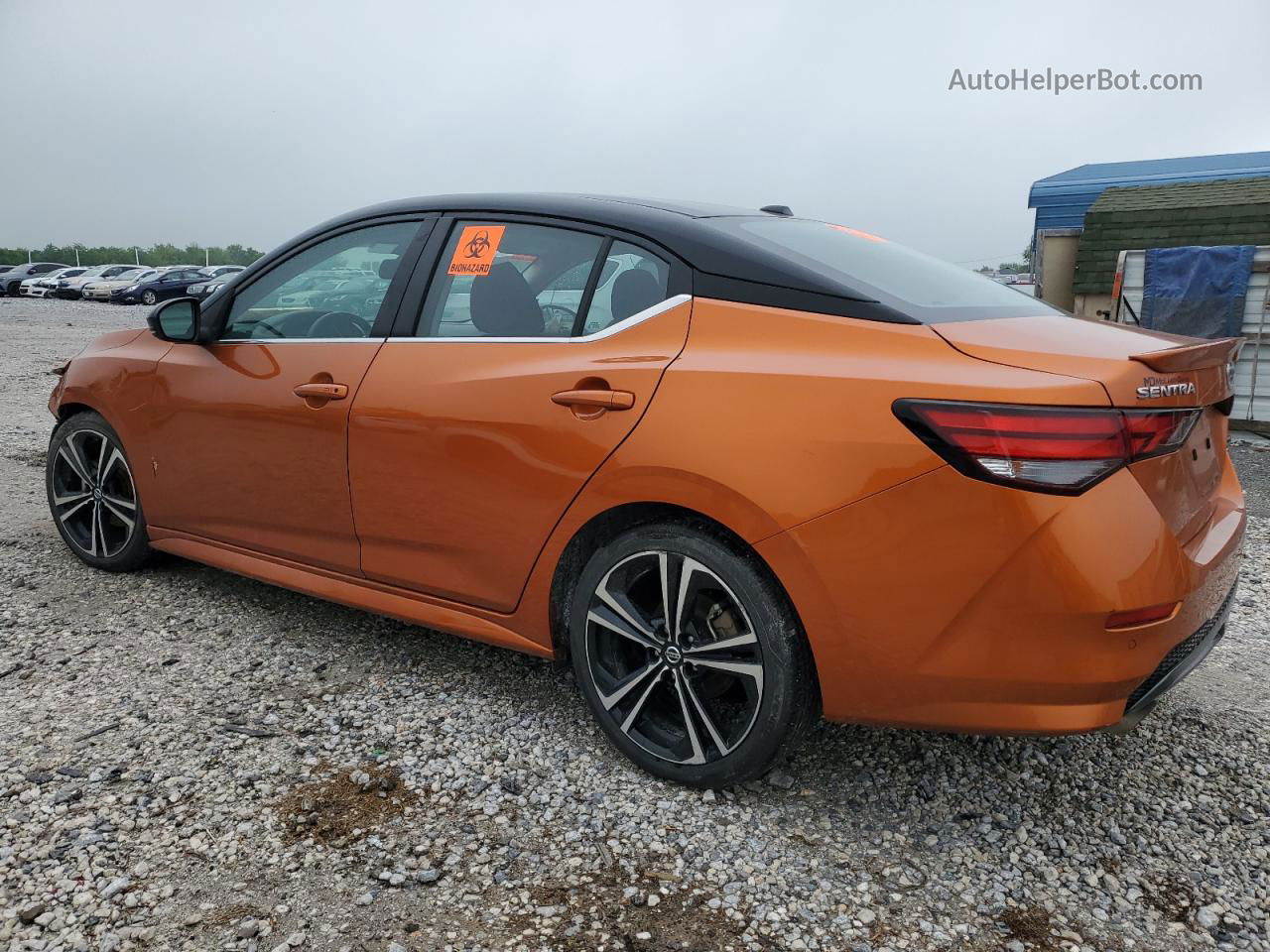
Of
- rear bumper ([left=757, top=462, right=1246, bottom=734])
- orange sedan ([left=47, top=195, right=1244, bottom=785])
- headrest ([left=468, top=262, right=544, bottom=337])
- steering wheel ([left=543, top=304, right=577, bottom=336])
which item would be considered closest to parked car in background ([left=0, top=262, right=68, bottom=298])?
orange sedan ([left=47, top=195, right=1244, bottom=785])

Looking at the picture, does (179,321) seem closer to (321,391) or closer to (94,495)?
(321,391)

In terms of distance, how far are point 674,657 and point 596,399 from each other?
70 centimetres

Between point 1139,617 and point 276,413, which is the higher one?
point 276,413

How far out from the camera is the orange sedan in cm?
207

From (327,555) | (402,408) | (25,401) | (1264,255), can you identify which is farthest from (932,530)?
(25,401)

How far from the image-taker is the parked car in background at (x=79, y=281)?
35.2 meters

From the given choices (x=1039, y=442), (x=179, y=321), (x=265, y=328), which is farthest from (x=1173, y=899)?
(x=179, y=321)

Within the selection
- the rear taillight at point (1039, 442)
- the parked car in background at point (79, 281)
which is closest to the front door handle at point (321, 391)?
the rear taillight at point (1039, 442)

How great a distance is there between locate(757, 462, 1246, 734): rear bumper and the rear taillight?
1.3 inches

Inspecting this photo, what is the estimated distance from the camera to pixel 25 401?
9562 mm

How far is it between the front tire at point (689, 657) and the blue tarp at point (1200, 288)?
8808 mm

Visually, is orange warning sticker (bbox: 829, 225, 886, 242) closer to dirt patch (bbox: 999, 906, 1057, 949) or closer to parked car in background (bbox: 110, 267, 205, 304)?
dirt patch (bbox: 999, 906, 1057, 949)

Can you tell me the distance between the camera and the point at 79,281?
35.5 metres

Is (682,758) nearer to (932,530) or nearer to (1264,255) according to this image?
(932,530)
